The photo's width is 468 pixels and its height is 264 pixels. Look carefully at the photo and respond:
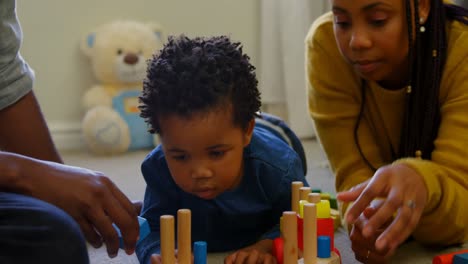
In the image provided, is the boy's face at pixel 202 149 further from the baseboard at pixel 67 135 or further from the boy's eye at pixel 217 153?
the baseboard at pixel 67 135

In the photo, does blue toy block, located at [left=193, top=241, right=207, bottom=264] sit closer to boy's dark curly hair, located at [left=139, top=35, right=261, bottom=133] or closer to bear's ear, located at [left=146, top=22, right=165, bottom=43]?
boy's dark curly hair, located at [left=139, top=35, right=261, bottom=133]

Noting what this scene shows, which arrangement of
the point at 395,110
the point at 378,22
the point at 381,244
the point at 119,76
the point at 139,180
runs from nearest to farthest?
the point at 381,244, the point at 378,22, the point at 395,110, the point at 139,180, the point at 119,76

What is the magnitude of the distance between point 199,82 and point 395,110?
418 millimetres

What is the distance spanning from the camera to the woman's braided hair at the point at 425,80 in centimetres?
116

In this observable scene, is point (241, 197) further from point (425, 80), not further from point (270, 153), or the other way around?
point (425, 80)

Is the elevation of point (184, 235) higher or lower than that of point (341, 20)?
lower

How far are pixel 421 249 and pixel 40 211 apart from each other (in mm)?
706

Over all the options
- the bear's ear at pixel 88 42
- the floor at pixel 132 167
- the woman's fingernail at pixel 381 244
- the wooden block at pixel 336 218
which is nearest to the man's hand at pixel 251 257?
the woman's fingernail at pixel 381 244

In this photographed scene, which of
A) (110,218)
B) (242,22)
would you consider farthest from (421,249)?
(242,22)

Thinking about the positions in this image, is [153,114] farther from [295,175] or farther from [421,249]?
[421,249]

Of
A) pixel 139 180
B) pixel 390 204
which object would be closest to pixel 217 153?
pixel 390 204

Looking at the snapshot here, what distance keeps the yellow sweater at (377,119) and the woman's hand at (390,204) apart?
0.18m

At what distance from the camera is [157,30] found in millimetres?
2457

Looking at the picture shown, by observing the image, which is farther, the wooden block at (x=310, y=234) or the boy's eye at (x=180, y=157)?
the boy's eye at (x=180, y=157)
